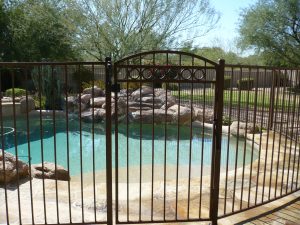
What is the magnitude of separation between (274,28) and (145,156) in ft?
42.7

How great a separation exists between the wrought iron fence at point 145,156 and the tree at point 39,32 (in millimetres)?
3400

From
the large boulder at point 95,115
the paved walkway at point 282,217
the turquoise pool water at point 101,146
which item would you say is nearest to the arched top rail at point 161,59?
the paved walkway at point 282,217

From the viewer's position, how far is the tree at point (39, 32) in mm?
16953

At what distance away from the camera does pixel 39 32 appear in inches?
705

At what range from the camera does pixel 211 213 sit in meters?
3.22

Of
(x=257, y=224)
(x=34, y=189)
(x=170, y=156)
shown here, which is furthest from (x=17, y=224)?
(x=170, y=156)

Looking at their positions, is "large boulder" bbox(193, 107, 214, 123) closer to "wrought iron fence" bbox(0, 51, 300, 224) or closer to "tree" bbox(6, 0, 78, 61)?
"wrought iron fence" bbox(0, 51, 300, 224)

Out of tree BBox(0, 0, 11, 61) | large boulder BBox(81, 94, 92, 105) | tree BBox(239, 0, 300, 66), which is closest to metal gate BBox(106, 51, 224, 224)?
large boulder BBox(81, 94, 92, 105)

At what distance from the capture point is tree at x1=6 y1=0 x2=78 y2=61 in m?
17.0

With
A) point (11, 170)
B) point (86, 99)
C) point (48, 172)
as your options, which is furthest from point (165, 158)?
point (86, 99)

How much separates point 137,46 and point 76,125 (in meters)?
5.36

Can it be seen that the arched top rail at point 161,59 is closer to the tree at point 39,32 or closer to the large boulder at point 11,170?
the large boulder at point 11,170

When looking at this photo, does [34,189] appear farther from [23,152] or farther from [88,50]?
[88,50]

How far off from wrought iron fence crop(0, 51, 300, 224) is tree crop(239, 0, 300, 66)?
466 cm
